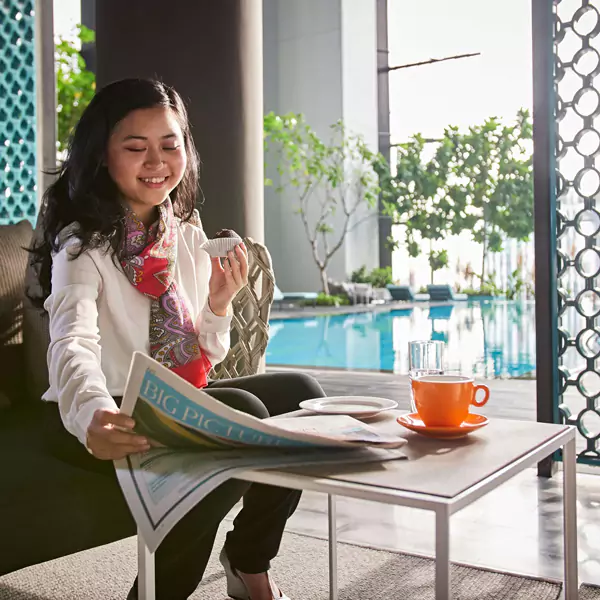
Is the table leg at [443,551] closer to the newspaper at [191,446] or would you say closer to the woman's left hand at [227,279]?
the newspaper at [191,446]

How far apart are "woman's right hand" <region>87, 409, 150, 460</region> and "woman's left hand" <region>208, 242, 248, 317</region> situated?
20.0 inches

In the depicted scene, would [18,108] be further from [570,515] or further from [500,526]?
[570,515]

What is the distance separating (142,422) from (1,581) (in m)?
1.03

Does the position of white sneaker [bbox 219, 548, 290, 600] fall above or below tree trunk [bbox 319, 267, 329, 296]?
below

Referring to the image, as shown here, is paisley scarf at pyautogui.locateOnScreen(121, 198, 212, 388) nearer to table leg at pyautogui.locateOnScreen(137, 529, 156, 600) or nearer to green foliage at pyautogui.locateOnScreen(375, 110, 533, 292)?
table leg at pyautogui.locateOnScreen(137, 529, 156, 600)

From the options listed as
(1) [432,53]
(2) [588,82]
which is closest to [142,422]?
(2) [588,82]

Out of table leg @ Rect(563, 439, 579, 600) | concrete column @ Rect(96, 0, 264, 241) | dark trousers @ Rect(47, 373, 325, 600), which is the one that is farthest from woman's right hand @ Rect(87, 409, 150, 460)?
concrete column @ Rect(96, 0, 264, 241)

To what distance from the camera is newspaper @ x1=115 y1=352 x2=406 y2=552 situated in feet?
3.07

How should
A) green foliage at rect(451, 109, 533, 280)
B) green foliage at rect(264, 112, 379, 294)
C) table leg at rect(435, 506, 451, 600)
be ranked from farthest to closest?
green foliage at rect(264, 112, 379, 294) → green foliage at rect(451, 109, 533, 280) → table leg at rect(435, 506, 451, 600)

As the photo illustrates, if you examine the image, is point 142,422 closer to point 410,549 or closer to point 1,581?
point 1,581

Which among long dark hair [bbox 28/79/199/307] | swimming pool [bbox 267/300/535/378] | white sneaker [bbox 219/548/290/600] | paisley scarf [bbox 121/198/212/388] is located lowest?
swimming pool [bbox 267/300/535/378]

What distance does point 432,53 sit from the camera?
16.9m

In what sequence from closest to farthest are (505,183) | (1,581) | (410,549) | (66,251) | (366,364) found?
(66,251) < (1,581) < (410,549) < (366,364) < (505,183)

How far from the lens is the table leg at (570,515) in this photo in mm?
1174
